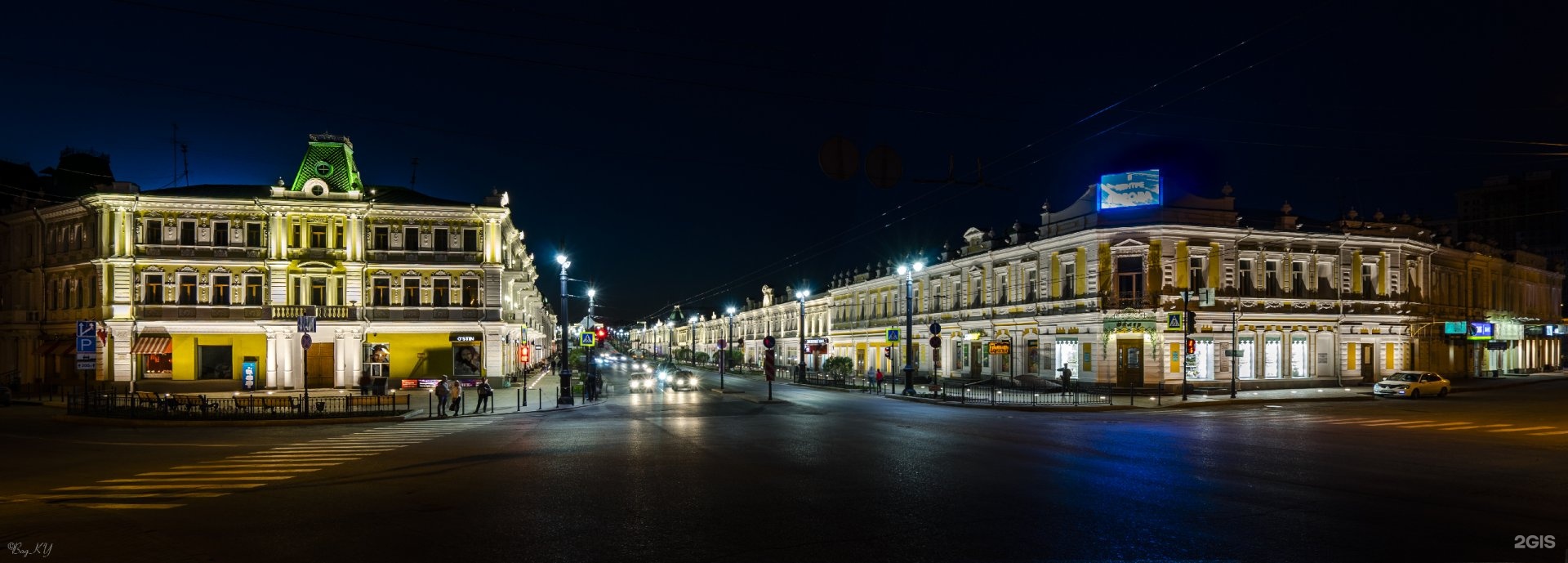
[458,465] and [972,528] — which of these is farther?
[458,465]

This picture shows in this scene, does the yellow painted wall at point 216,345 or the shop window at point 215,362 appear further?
the shop window at point 215,362

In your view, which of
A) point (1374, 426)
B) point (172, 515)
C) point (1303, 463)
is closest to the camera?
point (172, 515)

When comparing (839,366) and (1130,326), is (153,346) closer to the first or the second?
(839,366)

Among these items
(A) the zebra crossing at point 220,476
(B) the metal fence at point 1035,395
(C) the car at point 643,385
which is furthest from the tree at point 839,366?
(A) the zebra crossing at point 220,476

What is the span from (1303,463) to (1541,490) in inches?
141

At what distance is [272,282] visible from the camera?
46.4 m

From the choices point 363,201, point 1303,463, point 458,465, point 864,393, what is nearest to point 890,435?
point 1303,463

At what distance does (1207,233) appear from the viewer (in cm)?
4447

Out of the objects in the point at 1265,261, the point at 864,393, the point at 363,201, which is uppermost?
the point at 363,201

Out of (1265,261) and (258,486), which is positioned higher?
(1265,261)

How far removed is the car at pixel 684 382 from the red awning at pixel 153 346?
26.9 m

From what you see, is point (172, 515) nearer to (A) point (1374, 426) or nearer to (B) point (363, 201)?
(A) point (1374, 426)

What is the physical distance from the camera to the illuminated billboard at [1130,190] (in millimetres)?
43688
